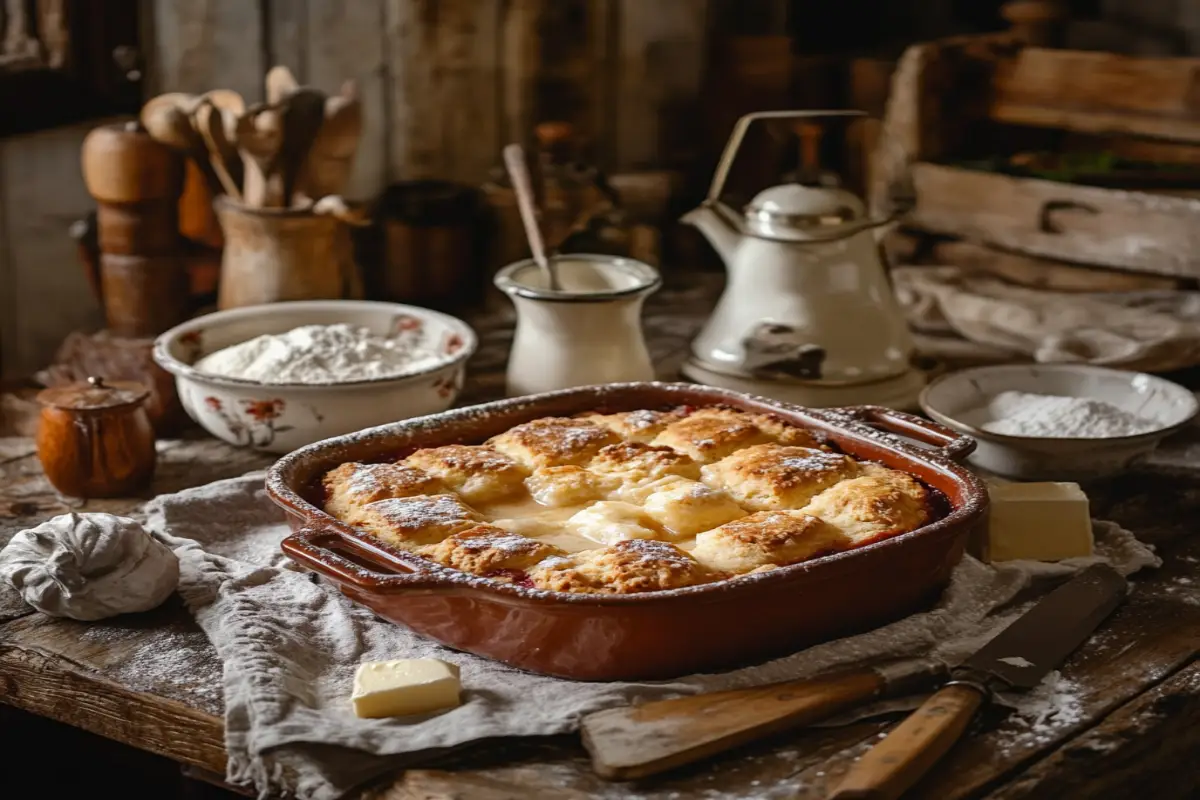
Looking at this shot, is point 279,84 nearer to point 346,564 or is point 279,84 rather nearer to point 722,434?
point 722,434

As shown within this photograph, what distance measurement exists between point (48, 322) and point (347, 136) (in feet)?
2.10

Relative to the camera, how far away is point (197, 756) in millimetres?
1073

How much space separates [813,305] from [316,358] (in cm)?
58

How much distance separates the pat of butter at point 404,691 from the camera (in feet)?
3.39

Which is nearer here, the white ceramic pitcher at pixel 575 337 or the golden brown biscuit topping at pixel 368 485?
the golden brown biscuit topping at pixel 368 485

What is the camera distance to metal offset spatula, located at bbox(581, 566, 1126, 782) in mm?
A: 984

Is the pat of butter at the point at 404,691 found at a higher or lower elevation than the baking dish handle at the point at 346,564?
lower

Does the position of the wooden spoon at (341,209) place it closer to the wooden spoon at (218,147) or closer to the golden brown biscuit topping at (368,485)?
the wooden spoon at (218,147)

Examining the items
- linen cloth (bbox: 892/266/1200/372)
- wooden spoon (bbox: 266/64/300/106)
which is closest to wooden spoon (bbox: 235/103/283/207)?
wooden spoon (bbox: 266/64/300/106)

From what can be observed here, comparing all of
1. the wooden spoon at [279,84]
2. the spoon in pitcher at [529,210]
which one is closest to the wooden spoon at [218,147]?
the wooden spoon at [279,84]

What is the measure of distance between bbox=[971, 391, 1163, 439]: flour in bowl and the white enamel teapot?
18 cm

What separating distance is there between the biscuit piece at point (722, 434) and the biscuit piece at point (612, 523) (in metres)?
0.15

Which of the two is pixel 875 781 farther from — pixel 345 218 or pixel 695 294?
pixel 695 294

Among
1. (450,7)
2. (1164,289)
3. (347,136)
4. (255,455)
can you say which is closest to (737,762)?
(255,455)
